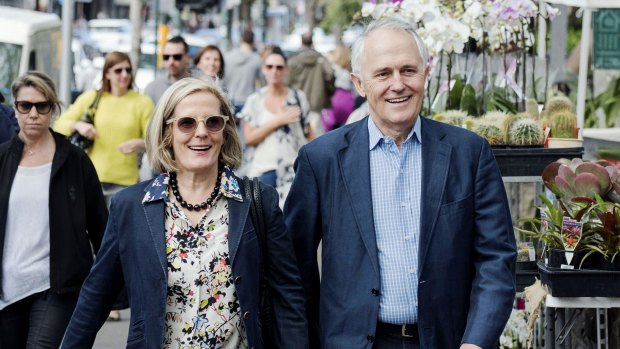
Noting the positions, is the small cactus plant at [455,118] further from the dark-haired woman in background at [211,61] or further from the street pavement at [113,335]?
the dark-haired woman in background at [211,61]

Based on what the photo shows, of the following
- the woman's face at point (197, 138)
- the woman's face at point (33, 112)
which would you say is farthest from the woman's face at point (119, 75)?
the woman's face at point (197, 138)

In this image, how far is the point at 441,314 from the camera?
4.13m

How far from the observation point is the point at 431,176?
4.20 metres

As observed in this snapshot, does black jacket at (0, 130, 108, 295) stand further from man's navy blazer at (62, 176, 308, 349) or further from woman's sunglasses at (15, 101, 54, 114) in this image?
man's navy blazer at (62, 176, 308, 349)

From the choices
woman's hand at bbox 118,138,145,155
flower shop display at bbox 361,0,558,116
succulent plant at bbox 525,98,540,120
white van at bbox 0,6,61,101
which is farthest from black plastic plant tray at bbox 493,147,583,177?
white van at bbox 0,6,61,101

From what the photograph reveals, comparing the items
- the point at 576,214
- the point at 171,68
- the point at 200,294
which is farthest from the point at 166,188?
the point at 171,68

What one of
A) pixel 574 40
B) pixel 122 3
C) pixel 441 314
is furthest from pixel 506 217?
pixel 122 3

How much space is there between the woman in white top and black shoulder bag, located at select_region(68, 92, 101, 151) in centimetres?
165

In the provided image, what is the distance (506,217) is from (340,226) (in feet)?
1.77

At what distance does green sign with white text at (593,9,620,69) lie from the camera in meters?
10.7

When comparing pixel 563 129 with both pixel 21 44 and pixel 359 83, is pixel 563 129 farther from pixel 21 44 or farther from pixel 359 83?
pixel 21 44

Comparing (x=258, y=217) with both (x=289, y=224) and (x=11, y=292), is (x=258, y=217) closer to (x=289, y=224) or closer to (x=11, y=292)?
(x=289, y=224)

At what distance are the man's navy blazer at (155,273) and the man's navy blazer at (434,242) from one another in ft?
0.40

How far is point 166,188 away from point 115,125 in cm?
543
